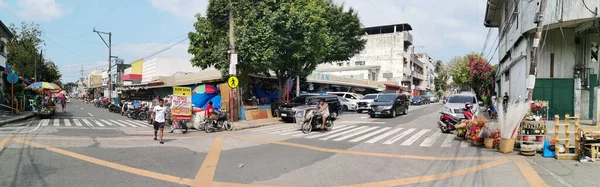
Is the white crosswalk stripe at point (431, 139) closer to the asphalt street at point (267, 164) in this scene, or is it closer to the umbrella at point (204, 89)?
the asphalt street at point (267, 164)

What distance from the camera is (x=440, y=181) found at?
6.31m

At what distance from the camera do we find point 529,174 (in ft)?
22.1

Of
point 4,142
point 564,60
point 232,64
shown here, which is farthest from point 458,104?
point 4,142

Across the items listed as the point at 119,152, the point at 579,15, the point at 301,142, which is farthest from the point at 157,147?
the point at 579,15

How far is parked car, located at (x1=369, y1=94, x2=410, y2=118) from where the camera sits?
67.8 feet

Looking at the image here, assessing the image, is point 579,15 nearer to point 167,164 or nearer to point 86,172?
point 167,164

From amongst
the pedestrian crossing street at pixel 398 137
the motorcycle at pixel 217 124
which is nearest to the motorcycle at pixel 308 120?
the pedestrian crossing street at pixel 398 137

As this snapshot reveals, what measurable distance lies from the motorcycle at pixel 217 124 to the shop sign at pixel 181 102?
1.18 m

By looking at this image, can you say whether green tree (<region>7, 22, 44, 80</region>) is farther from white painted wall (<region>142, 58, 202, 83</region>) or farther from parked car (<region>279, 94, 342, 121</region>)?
parked car (<region>279, 94, 342, 121</region>)

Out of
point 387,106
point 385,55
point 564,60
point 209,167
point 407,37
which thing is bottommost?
point 209,167

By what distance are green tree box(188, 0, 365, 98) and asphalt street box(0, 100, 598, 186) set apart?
7.59 meters

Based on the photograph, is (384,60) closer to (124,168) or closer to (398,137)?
(398,137)

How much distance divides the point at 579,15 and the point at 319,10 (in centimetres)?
1239

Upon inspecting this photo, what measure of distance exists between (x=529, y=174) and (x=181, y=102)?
13.0 meters
